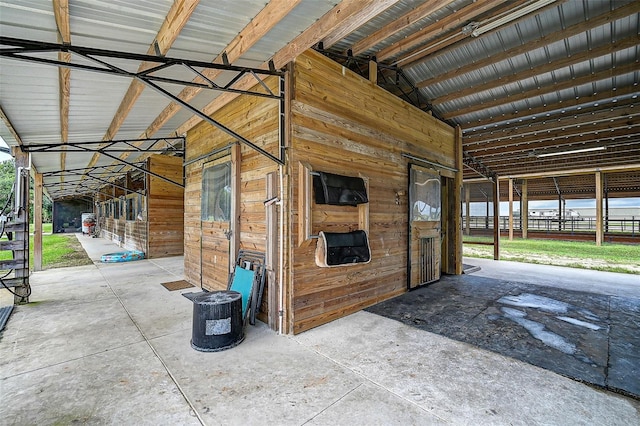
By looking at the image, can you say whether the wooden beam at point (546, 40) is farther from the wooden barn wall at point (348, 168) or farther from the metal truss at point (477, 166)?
the metal truss at point (477, 166)

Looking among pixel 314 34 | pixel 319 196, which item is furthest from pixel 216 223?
pixel 314 34

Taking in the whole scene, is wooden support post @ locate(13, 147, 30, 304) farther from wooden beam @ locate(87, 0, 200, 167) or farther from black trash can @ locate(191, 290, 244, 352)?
black trash can @ locate(191, 290, 244, 352)

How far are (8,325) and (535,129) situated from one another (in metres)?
8.95

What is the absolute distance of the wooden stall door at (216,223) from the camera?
4.08 metres

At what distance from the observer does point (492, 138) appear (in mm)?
6516

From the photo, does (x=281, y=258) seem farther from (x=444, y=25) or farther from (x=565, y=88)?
(x=565, y=88)

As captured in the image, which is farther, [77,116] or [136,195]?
[136,195]

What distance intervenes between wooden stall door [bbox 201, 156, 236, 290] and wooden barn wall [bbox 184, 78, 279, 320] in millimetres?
16

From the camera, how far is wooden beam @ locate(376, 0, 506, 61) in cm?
292

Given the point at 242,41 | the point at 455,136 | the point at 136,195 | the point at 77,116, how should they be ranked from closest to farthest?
the point at 242,41 → the point at 77,116 → the point at 455,136 → the point at 136,195

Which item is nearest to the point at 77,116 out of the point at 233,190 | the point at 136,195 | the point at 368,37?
the point at 233,190

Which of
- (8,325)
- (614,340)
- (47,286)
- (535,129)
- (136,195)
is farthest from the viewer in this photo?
(136,195)

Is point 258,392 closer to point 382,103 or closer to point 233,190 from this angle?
point 233,190

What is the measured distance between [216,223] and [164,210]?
5006 millimetres
